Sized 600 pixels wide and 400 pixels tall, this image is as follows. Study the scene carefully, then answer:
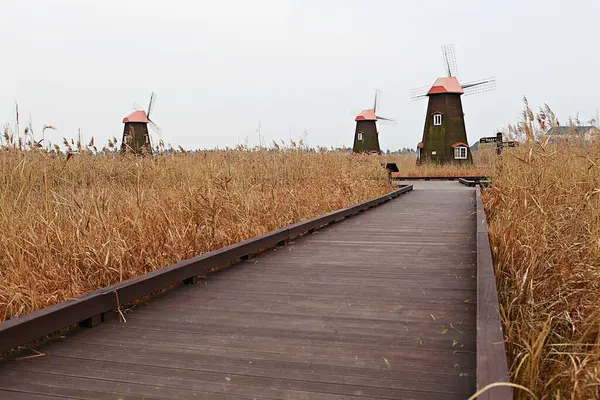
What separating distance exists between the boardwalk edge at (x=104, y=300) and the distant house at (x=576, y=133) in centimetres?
407

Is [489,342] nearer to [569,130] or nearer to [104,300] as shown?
[104,300]

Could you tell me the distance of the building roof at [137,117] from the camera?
127 ft

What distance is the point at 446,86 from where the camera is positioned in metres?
34.2

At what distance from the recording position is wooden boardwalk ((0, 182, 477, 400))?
8.11ft

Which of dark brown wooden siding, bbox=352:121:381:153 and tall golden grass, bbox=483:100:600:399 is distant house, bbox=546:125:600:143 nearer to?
tall golden grass, bbox=483:100:600:399

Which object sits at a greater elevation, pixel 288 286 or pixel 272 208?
pixel 272 208

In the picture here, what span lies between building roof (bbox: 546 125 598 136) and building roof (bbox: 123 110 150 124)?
35.0m

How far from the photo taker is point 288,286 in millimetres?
4465

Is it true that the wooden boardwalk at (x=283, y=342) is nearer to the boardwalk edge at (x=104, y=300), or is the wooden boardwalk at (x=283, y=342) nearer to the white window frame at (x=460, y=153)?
the boardwalk edge at (x=104, y=300)

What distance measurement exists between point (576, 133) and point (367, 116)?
39186 mm

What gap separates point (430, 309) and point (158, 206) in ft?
10.5

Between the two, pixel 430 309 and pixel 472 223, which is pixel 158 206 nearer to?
pixel 430 309

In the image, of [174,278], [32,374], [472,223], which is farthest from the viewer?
[472,223]

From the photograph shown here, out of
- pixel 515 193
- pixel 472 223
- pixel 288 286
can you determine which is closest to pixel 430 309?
pixel 288 286
